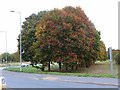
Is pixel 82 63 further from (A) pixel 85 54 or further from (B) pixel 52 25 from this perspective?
(B) pixel 52 25

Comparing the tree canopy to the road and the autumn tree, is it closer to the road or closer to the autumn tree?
the autumn tree

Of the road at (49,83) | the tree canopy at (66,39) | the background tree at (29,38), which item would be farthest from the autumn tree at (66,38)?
the road at (49,83)

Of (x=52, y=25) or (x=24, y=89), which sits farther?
(x=52, y=25)

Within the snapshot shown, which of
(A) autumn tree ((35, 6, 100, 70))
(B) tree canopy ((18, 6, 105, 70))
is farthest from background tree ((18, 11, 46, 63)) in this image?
(A) autumn tree ((35, 6, 100, 70))

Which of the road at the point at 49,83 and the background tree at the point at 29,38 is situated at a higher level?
the background tree at the point at 29,38

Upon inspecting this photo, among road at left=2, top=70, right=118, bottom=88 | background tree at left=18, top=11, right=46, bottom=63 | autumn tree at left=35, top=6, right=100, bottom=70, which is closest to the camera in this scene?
road at left=2, top=70, right=118, bottom=88

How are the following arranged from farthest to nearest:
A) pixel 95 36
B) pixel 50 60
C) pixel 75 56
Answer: pixel 95 36, pixel 50 60, pixel 75 56

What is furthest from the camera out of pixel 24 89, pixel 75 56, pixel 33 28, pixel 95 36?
pixel 33 28

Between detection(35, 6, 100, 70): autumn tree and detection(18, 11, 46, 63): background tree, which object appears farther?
detection(18, 11, 46, 63): background tree

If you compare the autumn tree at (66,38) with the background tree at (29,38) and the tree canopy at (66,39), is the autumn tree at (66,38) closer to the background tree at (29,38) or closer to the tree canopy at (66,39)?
the tree canopy at (66,39)

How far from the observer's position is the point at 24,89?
18047mm

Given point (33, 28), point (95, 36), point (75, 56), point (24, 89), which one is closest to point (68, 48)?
point (75, 56)

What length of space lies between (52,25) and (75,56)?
5.56 meters

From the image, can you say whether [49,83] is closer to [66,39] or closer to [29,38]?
[66,39]
